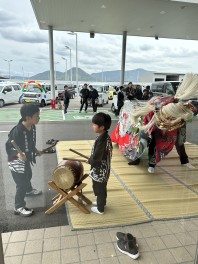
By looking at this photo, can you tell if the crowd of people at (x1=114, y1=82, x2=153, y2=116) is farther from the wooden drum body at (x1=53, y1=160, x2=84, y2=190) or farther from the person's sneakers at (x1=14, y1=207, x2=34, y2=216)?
the person's sneakers at (x1=14, y1=207, x2=34, y2=216)

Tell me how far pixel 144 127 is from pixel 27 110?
6.04ft

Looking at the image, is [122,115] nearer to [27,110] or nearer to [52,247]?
[27,110]

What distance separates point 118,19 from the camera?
8.34 feet

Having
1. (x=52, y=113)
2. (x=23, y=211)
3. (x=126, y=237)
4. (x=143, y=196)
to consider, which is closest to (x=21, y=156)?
(x=23, y=211)

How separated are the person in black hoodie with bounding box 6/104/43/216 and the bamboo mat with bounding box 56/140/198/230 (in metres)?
0.53

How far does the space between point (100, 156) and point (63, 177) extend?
442 mm

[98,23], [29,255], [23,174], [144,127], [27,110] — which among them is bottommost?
[29,255]

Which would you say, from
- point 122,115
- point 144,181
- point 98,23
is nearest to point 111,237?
point 144,181

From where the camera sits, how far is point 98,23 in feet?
8.15

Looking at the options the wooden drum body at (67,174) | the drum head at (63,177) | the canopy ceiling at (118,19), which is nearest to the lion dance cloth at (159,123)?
the canopy ceiling at (118,19)

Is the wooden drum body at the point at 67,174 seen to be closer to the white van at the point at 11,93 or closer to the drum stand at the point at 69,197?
the drum stand at the point at 69,197

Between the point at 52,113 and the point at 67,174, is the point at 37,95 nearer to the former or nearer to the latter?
the point at 67,174

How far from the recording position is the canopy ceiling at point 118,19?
2.11 meters

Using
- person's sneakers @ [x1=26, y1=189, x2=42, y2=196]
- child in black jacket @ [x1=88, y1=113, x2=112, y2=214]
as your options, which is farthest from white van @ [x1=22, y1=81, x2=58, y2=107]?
person's sneakers @ [x1=26, y1=189, x2=42, y2=196]
